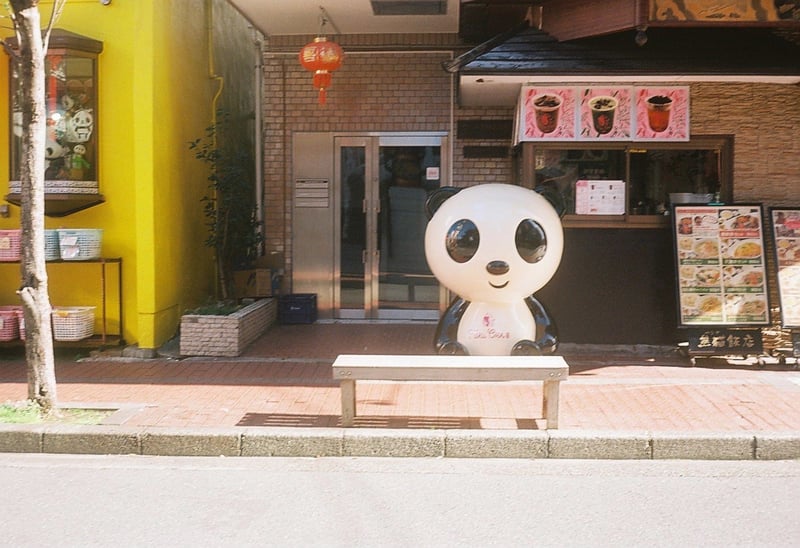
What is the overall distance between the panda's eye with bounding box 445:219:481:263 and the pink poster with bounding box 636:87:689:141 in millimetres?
2741

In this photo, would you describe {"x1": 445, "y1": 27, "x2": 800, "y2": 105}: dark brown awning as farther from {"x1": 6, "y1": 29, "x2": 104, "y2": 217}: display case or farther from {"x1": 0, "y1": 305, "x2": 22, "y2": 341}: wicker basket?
{"x1": 0, "y1": 305, "x2": 22, "y2": 341}: wicker basket

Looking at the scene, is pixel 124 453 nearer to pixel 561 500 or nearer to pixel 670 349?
pixel 561 500

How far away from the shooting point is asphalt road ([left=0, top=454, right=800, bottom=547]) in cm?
493

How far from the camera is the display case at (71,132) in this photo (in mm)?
9859

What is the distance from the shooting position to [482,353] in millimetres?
8461

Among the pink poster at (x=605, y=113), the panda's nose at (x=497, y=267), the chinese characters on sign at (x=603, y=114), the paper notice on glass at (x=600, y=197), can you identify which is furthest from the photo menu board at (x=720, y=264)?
the panda's nose at (x=497, y=267)

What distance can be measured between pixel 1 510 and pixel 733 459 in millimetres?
5178

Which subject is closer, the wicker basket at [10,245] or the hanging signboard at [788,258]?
the hanging signboard at [788,258]

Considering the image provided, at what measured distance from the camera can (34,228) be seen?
714 centimetres

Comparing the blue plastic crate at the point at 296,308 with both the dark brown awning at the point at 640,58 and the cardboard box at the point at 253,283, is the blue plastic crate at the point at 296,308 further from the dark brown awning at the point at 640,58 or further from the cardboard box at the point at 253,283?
the dark brown awning at the point at 640,58

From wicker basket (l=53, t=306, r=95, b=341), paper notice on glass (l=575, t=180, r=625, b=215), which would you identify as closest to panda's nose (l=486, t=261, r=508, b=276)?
paper notice on glass (l=575, t=180, r=625, b=215)

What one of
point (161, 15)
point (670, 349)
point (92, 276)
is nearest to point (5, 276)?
point (92, 276)

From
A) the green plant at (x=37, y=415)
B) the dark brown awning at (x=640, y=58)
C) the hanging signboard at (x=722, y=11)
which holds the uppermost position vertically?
the hanging signboard at (x=722, y=11)

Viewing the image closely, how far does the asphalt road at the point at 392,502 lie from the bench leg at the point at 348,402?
40 centimetres
